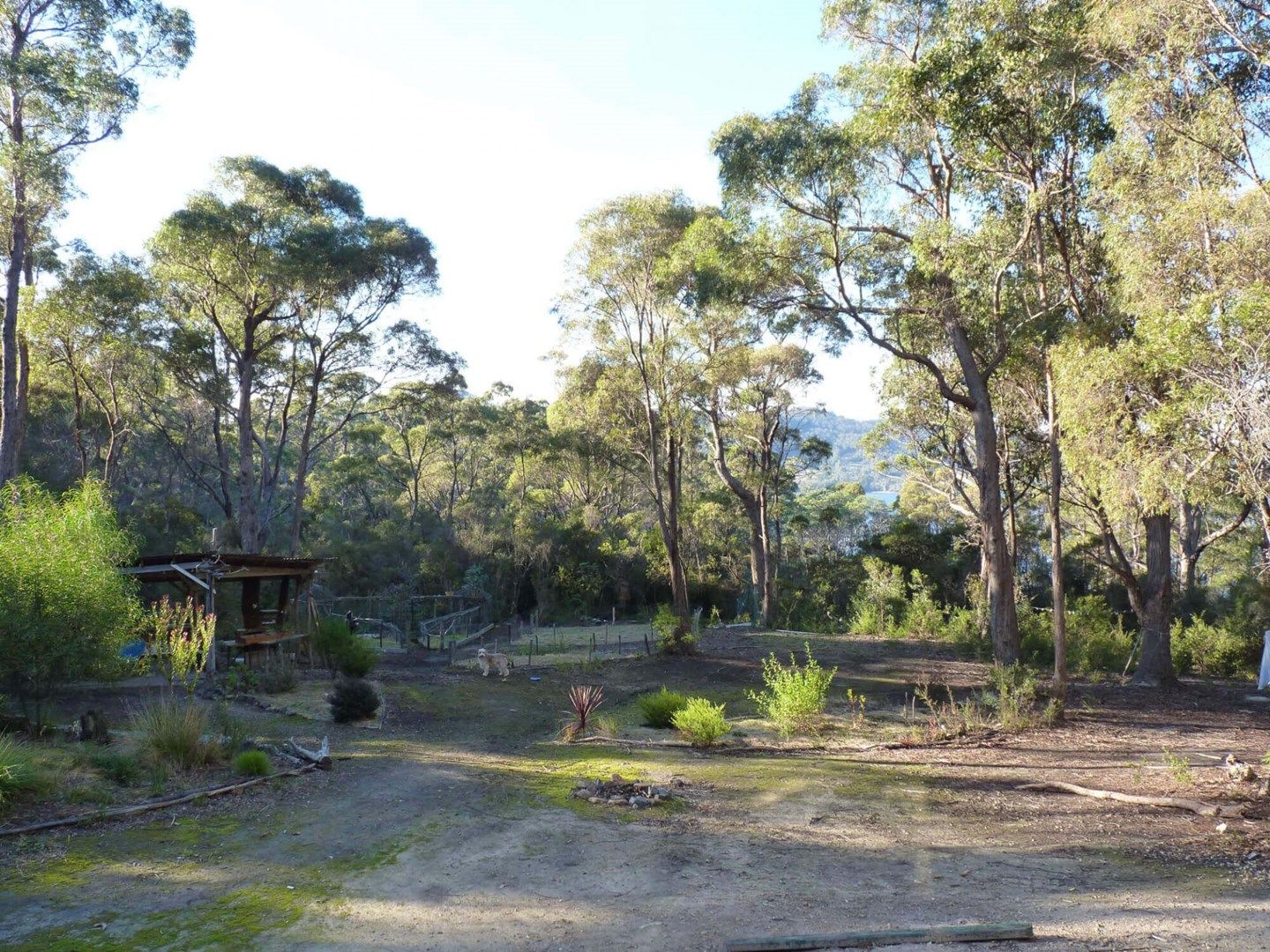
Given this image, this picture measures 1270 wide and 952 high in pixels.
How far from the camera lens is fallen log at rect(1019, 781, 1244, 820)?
20.7 feet

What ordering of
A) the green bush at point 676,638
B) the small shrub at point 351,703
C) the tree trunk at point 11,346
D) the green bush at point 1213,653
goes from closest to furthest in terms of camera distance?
the small shrub at point 351,703 < the tree trunk at point 11,346 < the green bush at point 1213,653 < the green bush at point 676,638

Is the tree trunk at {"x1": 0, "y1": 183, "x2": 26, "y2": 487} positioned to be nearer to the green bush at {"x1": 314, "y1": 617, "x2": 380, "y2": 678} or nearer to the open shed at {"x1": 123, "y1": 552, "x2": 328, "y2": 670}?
the open shed at {"x1": 123, "y1": 552, "x2": 328, "y2": 670}

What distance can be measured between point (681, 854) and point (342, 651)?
11915mm

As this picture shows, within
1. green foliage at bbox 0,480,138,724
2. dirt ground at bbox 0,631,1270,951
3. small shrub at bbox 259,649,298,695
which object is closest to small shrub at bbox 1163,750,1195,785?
dirt ground at bbox 0,631,1270,951

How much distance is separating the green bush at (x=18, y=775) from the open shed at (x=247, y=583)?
18.4 feet

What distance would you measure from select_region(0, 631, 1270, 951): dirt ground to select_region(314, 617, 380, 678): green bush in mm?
5541

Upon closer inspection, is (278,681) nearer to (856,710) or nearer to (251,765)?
(251,765)

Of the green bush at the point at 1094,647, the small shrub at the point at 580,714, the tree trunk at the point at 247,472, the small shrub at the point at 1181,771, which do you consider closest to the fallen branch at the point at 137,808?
the small shrub at the point at 580,714

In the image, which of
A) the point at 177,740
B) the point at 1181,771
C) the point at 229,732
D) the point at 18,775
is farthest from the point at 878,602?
the point at 18,775

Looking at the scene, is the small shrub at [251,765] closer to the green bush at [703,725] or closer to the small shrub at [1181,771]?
the green bush at [703,725]

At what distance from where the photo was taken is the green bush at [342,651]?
610 inches

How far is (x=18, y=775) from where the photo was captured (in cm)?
650

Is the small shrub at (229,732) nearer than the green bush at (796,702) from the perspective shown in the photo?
Yes

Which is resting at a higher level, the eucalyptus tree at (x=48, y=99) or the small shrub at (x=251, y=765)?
the eucalyptus tree at (x=48, y=99)
